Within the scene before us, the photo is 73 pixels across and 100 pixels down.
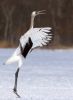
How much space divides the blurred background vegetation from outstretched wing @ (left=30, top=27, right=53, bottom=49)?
27.8 meters

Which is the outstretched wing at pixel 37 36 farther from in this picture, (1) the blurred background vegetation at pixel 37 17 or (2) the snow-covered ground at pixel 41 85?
(1) the blurred background vegetation at pixel 37 17

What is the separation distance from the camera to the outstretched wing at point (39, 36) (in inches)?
296

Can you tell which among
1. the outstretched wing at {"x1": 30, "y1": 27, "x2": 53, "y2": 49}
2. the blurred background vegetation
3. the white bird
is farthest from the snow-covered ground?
the blurred background vegetation

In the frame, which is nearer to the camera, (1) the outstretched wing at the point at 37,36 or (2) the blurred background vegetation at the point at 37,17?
(1) the outstretched wing at the point at 37,36

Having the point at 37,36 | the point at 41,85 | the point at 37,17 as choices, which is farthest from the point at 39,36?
the point at 37,17

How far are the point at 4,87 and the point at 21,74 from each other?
3030 millimetres

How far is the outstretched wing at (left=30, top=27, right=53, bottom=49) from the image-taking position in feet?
24.7

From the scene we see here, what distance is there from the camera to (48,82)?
33.0 feet

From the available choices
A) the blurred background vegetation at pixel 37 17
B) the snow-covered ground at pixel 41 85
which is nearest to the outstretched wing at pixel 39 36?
the snow-covered ground at pixel 41 85

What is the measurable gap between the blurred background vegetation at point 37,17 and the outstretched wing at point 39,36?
27.8 m

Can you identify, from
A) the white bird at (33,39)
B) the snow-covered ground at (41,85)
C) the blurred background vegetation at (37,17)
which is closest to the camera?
the white bird at (33,39)

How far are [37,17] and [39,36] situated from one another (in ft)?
99.6

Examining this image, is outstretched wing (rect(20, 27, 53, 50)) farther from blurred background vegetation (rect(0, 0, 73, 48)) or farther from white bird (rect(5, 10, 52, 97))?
blurred background vegetation (rect(0, 0, 73, 48))

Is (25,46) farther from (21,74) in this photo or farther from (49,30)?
(21,74)
